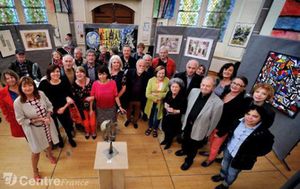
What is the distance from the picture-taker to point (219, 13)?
242 inches

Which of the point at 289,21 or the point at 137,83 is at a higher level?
the point at 289,21

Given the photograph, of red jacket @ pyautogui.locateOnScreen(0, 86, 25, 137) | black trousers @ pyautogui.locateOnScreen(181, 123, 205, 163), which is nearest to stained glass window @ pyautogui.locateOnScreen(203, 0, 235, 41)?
black trousers @ pyautogui.locateOnScreen(181, 123, 205, 163)

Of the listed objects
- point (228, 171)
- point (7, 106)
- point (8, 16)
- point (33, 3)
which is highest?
point (33, 3)

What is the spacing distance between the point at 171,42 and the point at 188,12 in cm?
352

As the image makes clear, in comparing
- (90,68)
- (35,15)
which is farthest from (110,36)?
(35,15)

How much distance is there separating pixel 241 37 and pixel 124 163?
6.17 m

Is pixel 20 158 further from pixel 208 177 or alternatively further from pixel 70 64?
pixel 208 177

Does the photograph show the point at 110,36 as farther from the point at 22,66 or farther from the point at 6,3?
the point at 6,3

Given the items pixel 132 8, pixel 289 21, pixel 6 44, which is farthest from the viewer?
pixel 132 8

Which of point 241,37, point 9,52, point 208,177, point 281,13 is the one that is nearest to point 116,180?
point 208,177

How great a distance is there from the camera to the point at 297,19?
3.74m

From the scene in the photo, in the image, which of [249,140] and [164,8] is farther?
[164,8]

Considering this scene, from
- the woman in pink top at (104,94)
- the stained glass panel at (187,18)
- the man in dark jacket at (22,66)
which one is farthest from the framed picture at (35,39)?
the stained glass panel at (187,18)

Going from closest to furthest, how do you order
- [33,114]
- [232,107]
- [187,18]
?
1. [33,114]
2. [232,107]
3. [187,18]
